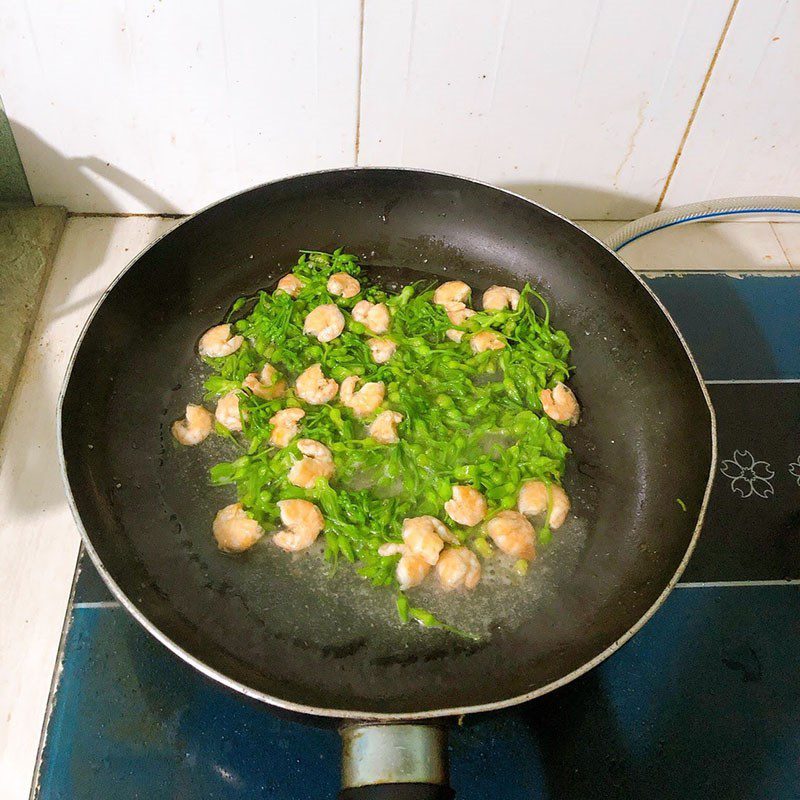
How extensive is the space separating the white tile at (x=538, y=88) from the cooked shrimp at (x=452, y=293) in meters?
0.36

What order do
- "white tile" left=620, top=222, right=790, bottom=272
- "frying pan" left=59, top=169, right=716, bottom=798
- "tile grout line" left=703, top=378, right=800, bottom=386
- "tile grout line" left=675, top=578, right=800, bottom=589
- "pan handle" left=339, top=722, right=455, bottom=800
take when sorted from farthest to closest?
"white tile" left=620, top=222, right=790, bottom=272 < "tile grout line" left=703, top=378, right=800, bottom=386 < "tile grout line" left=675, top=578, right=800, bottom=589 < "frying pan" left=59, top=169, right=716, bottom=798 < "pan handle" left=339, top=722, right=455, bottom=800

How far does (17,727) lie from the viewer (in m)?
0.99

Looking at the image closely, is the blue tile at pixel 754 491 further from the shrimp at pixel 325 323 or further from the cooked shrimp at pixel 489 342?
the shrimp at pixel 325 323

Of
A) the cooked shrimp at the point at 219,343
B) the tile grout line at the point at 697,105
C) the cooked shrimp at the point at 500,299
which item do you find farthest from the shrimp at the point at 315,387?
the tile grout line at the point at 697,105

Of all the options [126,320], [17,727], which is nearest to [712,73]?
[126,320]

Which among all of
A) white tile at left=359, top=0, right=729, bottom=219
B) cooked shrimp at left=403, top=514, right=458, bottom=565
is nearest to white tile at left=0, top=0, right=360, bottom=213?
white tile at left=359, top=0, right=729, bottom=219

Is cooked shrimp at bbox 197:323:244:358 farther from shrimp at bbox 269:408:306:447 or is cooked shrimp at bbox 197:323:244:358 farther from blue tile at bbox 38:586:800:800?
blue tile at bbox 38:586:800:800

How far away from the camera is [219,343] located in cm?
127

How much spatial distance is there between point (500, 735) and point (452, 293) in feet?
2.58

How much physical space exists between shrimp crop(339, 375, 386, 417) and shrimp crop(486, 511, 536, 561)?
293mm

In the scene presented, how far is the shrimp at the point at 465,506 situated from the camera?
1.11 meters

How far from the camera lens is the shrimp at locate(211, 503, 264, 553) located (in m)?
1.06

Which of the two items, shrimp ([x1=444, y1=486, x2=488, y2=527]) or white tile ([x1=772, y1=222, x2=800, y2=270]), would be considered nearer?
shrimp ([x1=444, y1=486, x2=488, y2=527])

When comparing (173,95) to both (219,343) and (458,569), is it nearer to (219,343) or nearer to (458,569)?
(219,343)
